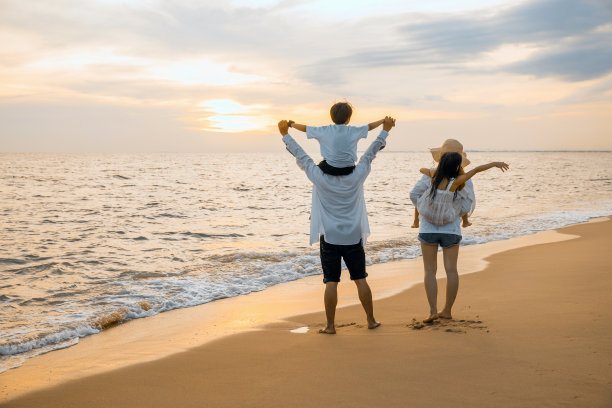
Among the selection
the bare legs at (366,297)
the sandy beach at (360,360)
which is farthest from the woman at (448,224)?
the bare legs at (366,297)

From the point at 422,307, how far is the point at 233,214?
1312 cm

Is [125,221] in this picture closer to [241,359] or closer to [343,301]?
[343,301]

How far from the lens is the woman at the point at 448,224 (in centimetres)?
470

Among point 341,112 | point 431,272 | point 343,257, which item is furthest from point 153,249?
point 341,112

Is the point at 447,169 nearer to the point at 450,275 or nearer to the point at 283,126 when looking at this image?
the point at 450,275

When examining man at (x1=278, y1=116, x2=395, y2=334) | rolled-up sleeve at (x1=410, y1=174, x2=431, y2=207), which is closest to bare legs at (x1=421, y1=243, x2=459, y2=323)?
rolled-up sleeve at (x1=410, y1=174, x2=431, y2=207)

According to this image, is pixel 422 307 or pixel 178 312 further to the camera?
pixel 178 312

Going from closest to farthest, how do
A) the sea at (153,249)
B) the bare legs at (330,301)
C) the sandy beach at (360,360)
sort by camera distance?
the sandy beach at (360,360) < the bare legs at (330,301) < the sea at (153,249)

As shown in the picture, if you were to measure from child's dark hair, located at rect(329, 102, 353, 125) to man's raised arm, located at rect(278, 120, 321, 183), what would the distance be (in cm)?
39

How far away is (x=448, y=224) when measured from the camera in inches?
190

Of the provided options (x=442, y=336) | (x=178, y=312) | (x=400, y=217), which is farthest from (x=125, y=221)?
(x=442, y=336)

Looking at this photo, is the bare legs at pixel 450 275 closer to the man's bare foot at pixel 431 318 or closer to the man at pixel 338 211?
the man's bare foot at pixel 431 318

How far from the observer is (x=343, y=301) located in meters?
6.67

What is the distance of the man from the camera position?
441 centimetres
